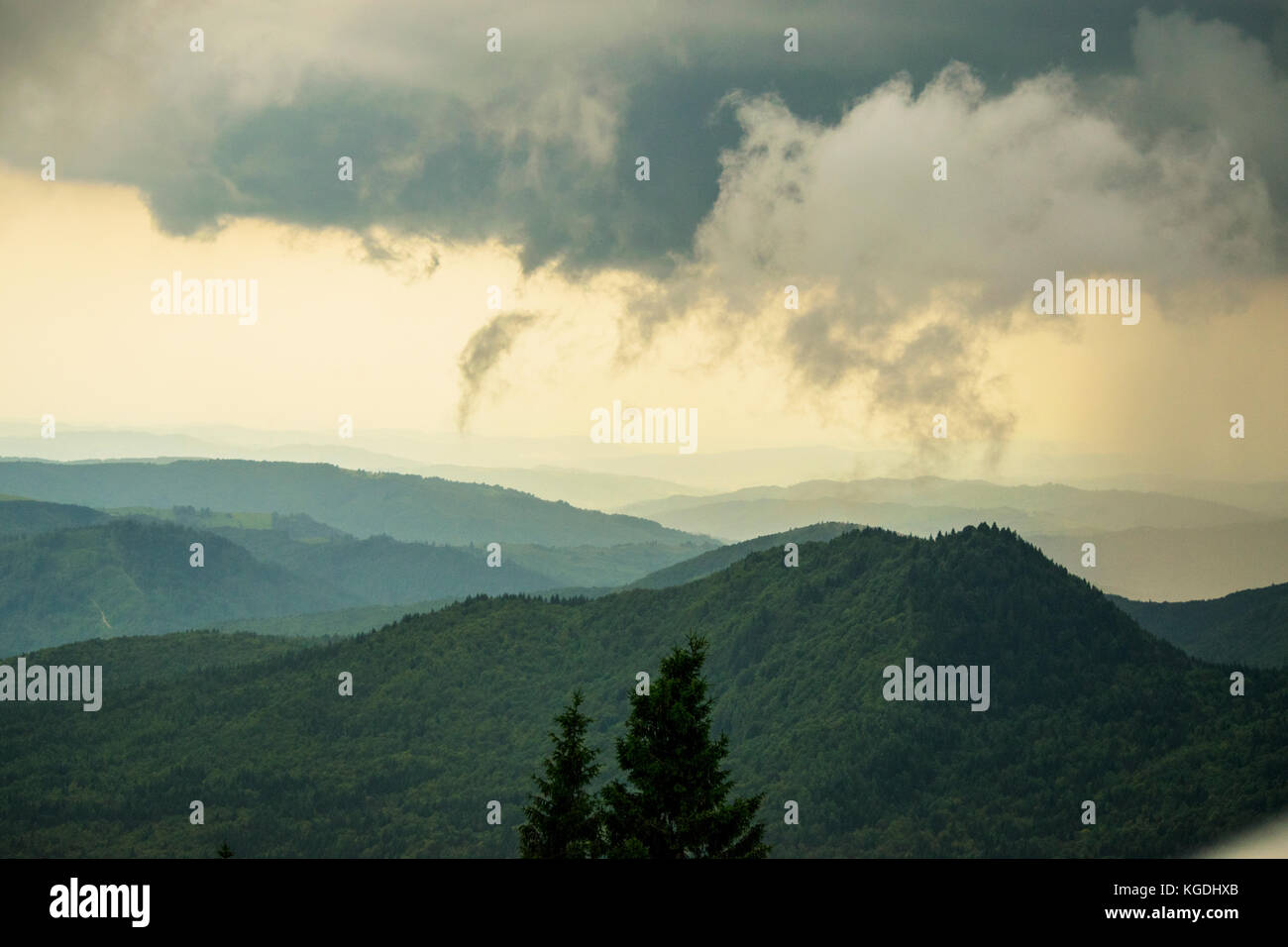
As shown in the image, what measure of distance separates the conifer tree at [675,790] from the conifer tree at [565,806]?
16.1 feet

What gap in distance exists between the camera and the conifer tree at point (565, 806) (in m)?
76.9

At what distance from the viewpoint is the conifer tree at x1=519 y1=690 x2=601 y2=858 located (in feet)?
252

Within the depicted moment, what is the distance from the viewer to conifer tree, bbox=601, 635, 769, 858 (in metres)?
68.6

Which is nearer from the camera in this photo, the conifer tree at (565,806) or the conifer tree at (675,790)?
the conifer tree at (675,790)

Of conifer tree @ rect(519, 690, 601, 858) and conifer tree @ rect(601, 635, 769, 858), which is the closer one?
conifer tree @ rect(601, 635, 769, 858)

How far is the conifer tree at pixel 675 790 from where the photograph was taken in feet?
225

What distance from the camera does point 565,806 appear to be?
77.9 m

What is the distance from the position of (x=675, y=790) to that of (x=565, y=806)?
11299 mm

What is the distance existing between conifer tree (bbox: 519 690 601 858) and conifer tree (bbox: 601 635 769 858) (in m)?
4.90

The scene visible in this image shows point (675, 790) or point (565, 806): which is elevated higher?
point (675, 790)
